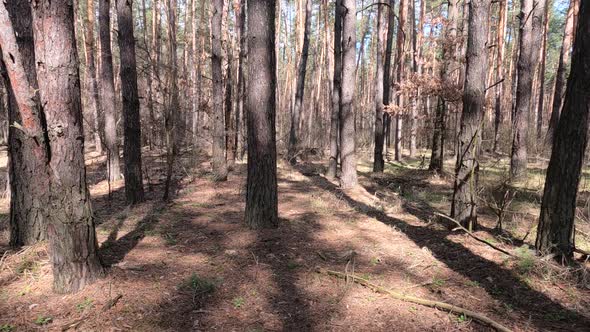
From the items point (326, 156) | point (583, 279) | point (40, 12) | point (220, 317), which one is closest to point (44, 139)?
point (40, 12)

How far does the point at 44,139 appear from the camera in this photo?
3.22 m

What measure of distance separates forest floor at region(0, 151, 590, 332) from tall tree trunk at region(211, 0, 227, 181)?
3314mm

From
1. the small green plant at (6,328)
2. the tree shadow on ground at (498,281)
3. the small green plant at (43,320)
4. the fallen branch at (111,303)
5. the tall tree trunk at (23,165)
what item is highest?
the tall tree trunk at (23,165)

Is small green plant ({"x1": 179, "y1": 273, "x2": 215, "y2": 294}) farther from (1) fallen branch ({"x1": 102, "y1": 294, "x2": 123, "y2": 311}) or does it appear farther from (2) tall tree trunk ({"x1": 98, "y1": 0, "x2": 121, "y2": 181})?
(2) tall tree trunk ({"x1": 98, "y1": 0, "x2": 121, "y2": 181})

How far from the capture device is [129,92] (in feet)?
23.4

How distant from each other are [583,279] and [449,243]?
165 centimetres

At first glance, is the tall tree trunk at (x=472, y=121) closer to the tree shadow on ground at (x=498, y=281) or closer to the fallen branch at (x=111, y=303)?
the tree shadow on ground at (x=498, y=281)

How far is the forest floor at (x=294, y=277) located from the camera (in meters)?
3.23

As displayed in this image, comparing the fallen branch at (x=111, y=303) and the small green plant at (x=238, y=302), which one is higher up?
the fallen branch at (x=111, y=303)

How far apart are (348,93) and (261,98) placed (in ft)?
14.6

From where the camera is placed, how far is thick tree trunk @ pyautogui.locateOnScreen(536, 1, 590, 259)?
12.8 feet

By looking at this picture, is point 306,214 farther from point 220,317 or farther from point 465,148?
point 220,317

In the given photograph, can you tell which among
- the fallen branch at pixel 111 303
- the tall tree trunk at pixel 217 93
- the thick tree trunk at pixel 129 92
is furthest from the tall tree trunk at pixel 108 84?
the fallen branch at pixel 111 303

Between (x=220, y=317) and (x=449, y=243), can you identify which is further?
(x=449, y=243)
